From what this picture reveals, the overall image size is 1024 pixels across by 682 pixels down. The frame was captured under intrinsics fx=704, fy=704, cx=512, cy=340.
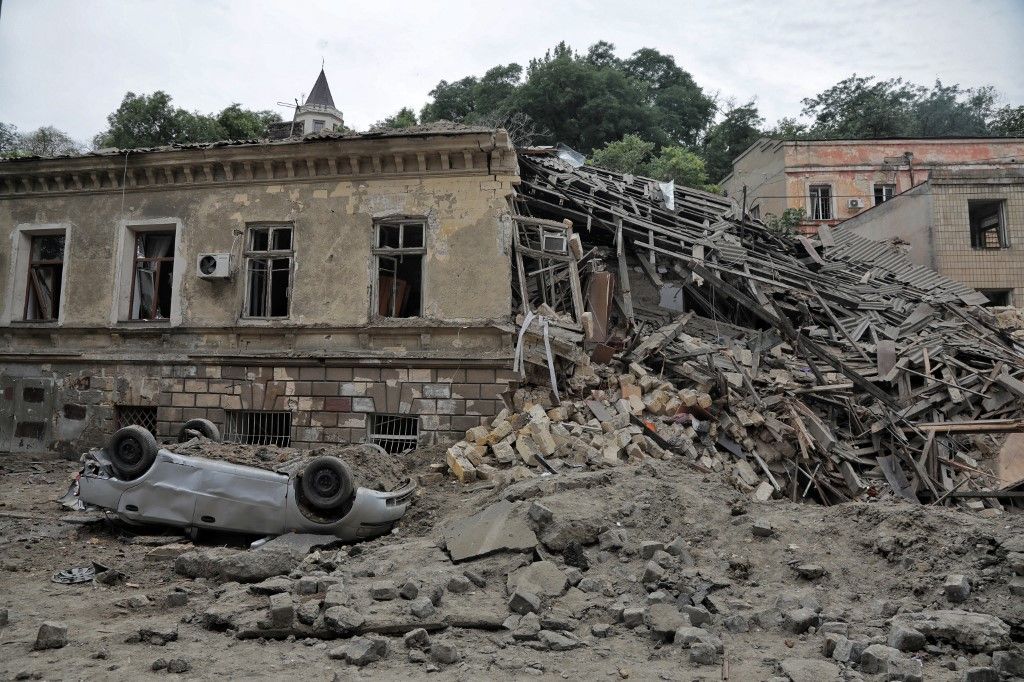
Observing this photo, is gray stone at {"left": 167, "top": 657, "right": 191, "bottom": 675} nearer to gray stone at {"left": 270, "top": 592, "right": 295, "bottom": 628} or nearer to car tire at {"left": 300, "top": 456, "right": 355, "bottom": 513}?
gray stone at {"left": 270, "top": 592, "right": 295, "bottom": 628}

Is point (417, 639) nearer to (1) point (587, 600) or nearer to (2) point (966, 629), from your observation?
(1) point (587, 600)

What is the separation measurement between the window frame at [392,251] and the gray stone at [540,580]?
21.5ft

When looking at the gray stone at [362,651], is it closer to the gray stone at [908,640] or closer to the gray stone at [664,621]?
the gray stone at [664,621]

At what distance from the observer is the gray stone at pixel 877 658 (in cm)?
445

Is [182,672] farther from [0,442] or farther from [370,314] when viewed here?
[0,442]

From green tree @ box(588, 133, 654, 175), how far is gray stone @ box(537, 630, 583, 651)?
27.6 metres

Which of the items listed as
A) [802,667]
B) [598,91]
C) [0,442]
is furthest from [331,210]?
[598,91]

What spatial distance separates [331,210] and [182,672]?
9.01m

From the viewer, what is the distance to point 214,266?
12.6 meters

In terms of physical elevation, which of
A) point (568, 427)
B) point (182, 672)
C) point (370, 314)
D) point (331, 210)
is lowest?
point (182, 672)

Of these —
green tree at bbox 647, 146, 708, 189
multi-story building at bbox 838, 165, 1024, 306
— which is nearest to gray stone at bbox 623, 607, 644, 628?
multi-story building at bbox 838, 165, 1024, 306

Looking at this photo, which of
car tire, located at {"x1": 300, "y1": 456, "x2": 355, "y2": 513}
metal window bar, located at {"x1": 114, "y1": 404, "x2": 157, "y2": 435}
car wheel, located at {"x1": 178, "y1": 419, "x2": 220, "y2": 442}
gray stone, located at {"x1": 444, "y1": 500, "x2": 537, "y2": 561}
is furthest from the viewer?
metal window bar, located at {"x1": 114, "y1": 404, "x2": 157, "y2": 435}

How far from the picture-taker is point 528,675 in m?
4.69

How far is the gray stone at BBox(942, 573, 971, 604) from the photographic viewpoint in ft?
17.1
